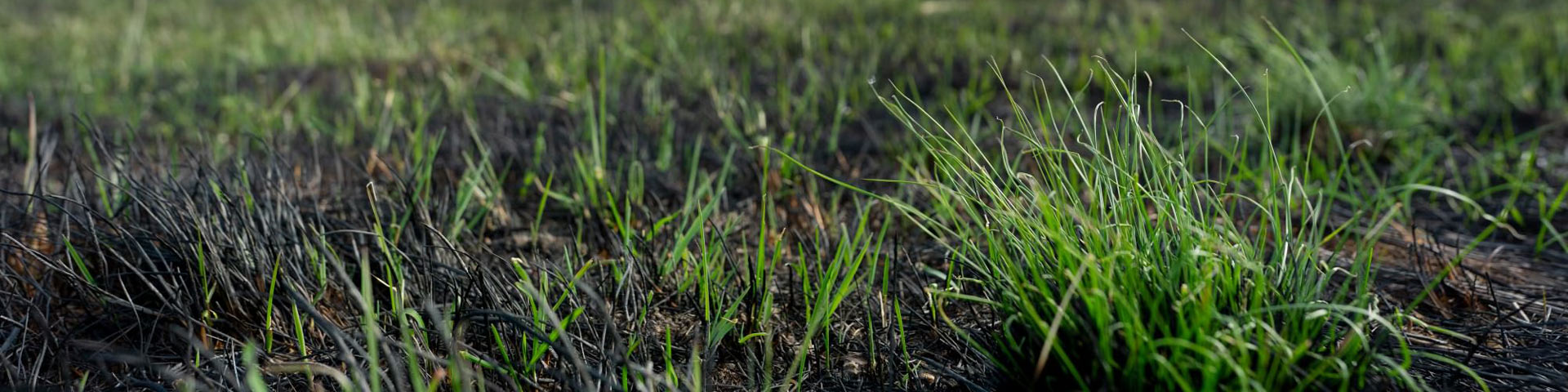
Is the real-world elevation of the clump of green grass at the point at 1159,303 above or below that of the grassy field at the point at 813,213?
above

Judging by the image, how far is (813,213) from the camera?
2150mm

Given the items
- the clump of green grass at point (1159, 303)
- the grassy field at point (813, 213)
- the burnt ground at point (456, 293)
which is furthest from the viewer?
the burnt ground at point (456, 293)

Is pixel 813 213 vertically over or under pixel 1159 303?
under

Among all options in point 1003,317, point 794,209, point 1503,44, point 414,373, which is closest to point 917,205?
point 794,209

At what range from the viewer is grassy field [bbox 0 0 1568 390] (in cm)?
125

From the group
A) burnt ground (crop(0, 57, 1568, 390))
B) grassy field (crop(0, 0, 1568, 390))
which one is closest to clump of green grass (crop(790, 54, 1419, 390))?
grassy field (crop(0, 0, 1568, 390))

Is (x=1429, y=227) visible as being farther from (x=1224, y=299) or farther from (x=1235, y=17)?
(x=1235, y=17)

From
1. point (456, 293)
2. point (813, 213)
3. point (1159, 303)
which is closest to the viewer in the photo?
point (1159, 303)

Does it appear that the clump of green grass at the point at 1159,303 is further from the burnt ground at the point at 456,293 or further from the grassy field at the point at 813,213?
the burnt ground at the point at 456,293

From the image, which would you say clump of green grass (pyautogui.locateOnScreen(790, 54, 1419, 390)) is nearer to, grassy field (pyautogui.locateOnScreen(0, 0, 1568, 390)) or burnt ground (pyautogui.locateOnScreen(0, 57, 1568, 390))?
grassy field (pyautogui.locateOnScreen(0, 0, 1568, 390))

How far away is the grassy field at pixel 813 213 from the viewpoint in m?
1.25

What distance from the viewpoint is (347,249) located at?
6.33 ft

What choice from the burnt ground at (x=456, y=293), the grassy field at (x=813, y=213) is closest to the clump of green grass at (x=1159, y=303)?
the grassy field at (x=813, y=213)

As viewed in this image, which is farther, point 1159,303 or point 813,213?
point 813,213
